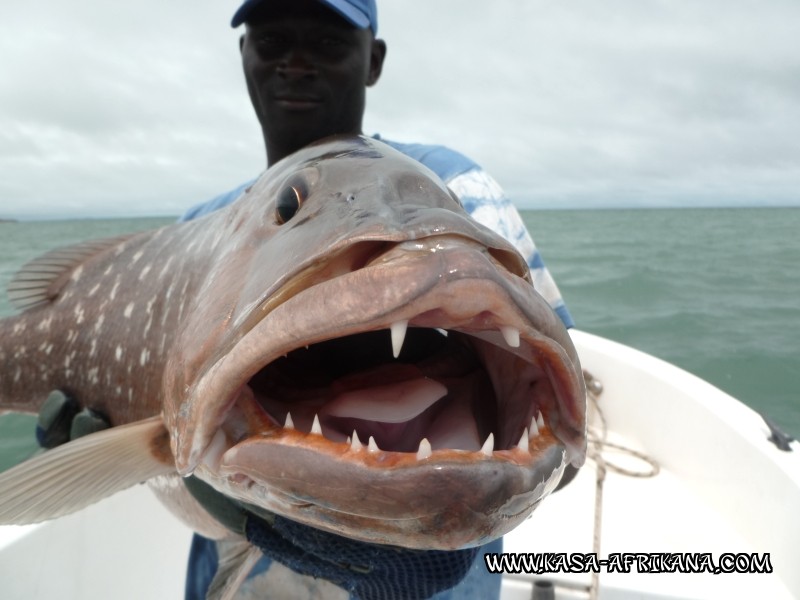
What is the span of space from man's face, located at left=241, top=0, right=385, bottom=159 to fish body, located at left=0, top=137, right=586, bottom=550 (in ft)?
3.84

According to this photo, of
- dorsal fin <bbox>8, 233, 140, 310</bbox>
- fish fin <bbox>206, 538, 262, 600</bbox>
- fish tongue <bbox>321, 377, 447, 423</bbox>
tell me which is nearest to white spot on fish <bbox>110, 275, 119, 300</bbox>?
dorsal fin <bbox>8, 233, 140, 310</bbox>

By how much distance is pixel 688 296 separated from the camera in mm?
13602

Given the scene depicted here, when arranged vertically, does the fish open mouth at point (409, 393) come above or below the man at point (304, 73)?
below

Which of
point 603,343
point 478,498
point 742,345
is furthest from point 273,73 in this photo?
point 742,345

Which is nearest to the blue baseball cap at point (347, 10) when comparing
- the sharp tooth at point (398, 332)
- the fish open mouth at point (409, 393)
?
the fish open mouth at point (409, 393)

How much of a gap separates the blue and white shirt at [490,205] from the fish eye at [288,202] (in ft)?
2.64

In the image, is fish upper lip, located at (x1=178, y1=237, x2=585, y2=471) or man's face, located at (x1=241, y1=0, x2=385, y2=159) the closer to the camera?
fish upper lip, located at (x1=178, y1=237, x2=585, y2=471)

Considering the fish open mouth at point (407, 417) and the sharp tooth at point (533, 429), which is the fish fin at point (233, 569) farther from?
the sharp tooth at point (533, 429)

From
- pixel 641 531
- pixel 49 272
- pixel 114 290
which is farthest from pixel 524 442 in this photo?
pixel 641 531

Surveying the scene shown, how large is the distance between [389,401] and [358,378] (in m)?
0.15

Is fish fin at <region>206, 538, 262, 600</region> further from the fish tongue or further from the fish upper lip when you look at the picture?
the fish tongue

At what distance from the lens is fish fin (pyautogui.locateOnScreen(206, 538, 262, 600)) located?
1.67 metres

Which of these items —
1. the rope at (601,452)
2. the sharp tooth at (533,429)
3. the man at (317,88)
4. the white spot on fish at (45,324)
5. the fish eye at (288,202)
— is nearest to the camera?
the sharp tooth at (533,429)

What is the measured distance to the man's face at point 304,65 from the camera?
102 inches
